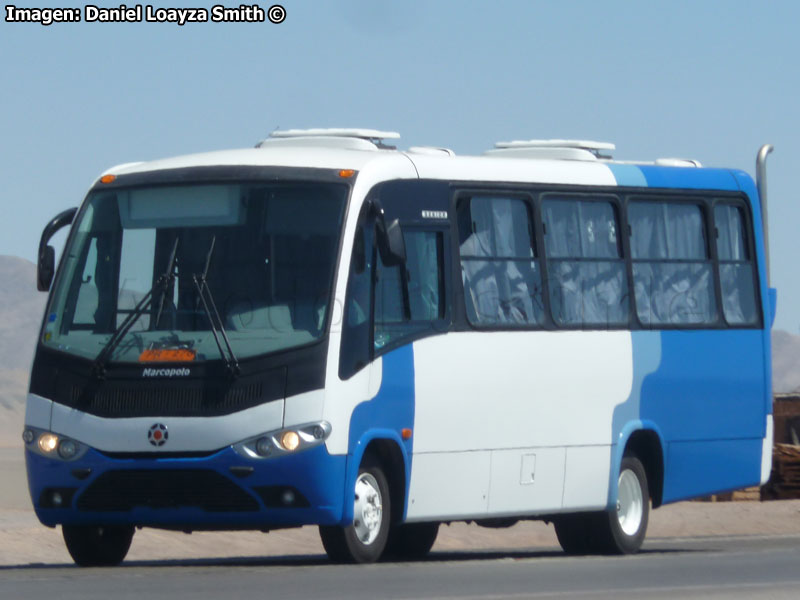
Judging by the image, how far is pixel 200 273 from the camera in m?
15.4

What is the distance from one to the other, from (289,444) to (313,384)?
1.50ft

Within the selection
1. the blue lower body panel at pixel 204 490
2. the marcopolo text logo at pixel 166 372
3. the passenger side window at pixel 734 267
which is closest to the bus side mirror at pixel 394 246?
the blue lower body panel at pixel 204 490

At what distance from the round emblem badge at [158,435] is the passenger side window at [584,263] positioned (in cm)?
407

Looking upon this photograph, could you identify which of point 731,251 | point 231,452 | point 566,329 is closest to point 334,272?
point 231,452

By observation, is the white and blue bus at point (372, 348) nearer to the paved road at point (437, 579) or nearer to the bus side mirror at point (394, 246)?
the bus side mirror at point (394, 246)

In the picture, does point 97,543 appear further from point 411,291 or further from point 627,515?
point 627,515

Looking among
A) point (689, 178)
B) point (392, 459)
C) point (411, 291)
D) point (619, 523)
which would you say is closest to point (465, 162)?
point (411, 291)

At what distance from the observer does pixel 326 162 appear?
15.8 m

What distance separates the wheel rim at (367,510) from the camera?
1549cm

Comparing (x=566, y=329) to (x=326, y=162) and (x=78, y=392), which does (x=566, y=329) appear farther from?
(x=78, y=392)

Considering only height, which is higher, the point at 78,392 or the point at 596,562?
the point at 78,392

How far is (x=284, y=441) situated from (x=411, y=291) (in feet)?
6.31

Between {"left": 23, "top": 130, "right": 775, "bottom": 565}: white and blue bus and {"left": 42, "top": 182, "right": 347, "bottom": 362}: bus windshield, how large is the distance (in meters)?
0.02

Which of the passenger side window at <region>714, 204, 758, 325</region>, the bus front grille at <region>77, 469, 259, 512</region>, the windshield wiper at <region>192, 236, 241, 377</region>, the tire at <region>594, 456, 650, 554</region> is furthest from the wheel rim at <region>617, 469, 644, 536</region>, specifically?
the windshield wiper at <region>192, 236, 241, 377</region>
